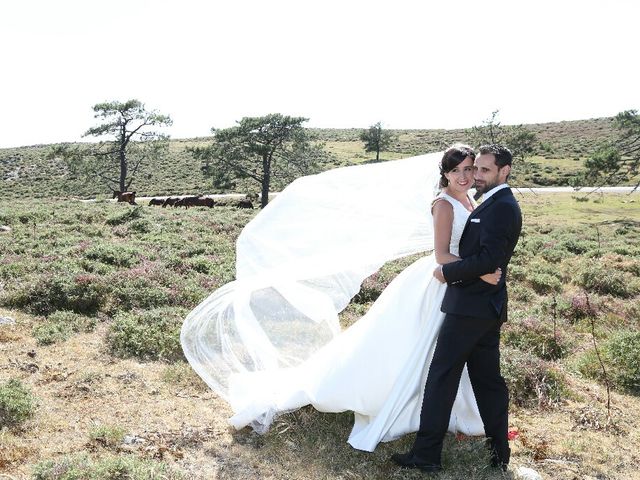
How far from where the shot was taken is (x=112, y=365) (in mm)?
7051

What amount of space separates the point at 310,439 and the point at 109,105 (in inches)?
1678

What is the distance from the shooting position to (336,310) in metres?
5.82

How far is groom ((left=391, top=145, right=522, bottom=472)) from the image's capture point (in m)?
4.17

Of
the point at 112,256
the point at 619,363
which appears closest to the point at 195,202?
the point at 112,256

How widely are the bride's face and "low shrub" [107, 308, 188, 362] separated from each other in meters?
4.63

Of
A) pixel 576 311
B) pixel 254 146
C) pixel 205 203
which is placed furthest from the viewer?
pixel 254 146

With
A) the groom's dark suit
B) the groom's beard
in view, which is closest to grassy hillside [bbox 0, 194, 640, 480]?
the groom's dark suit

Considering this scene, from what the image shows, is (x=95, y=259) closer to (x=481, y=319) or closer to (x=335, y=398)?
(x=335, y=398)

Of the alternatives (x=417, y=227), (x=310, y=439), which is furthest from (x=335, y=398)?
(x=417, y=227)

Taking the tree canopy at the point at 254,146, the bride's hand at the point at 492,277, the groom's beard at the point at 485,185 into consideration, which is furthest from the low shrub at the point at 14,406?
the tree canopy at the point at 254,146

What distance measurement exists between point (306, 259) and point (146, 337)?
3.31 meters

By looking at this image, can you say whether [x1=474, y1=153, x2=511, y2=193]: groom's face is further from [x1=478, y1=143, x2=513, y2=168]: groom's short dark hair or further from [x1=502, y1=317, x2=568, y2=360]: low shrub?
[x1=502, y1=317, x2=568, y2=360]: low shrub

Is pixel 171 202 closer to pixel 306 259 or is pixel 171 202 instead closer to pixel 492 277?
pixel 306 259

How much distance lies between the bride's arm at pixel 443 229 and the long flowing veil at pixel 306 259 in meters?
0.75
